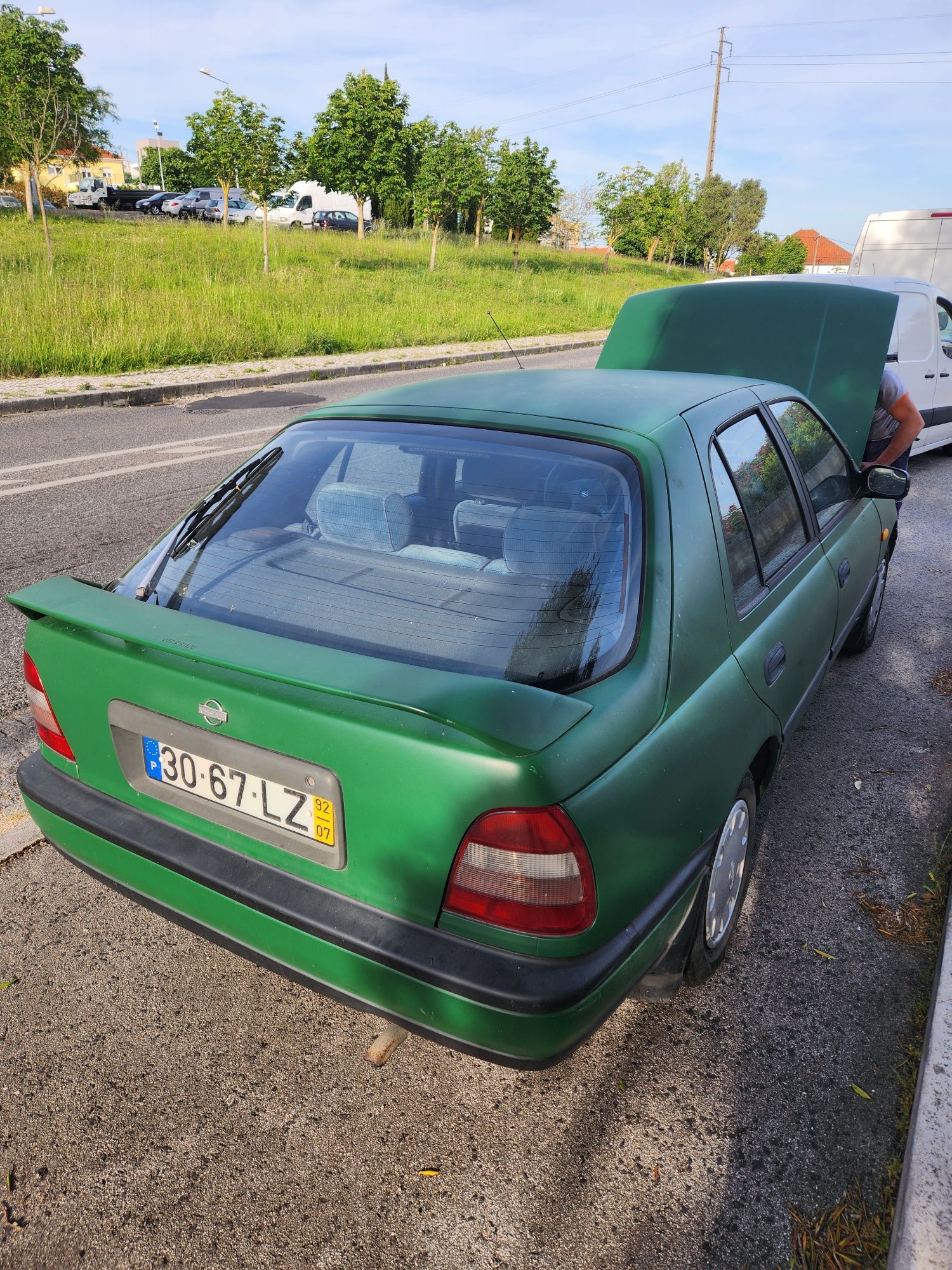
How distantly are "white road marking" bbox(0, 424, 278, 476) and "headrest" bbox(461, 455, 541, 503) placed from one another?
6.66 m

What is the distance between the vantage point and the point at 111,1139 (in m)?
1.94

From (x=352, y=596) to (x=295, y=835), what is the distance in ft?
1.89

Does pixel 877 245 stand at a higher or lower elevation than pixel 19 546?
higher

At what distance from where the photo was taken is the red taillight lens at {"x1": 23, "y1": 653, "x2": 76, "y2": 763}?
2180mm

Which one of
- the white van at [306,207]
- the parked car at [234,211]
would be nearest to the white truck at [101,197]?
the parked car at [234,211]

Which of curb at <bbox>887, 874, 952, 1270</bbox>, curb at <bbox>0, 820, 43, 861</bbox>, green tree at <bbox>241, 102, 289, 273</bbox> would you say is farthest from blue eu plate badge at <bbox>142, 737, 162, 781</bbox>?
green tree at <bbox>241, 102, 289, 273</bbox>

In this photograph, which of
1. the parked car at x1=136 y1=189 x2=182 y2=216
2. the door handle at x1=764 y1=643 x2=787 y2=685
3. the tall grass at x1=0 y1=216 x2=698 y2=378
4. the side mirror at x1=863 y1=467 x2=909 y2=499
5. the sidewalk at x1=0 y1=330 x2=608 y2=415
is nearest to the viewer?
the door handle at x1=764 y1=643 x2=787 y2=685

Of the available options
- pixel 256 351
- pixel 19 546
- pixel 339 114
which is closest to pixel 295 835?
pixel 19 546

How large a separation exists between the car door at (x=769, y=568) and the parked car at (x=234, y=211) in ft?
140

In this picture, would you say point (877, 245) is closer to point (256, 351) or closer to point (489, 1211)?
point (256, 351)

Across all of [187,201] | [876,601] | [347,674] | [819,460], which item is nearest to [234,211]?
[187,201]

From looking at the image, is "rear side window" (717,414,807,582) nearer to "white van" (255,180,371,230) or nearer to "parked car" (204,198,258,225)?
"white van" (255,180,371,230)

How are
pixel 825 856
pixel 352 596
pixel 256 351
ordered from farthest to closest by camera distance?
1. pixel 256 351
2. pixel 825 856
3. pixel 352 596

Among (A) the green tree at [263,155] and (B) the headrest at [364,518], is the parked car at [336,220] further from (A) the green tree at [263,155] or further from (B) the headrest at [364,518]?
(B) the headrest at [364,518]
